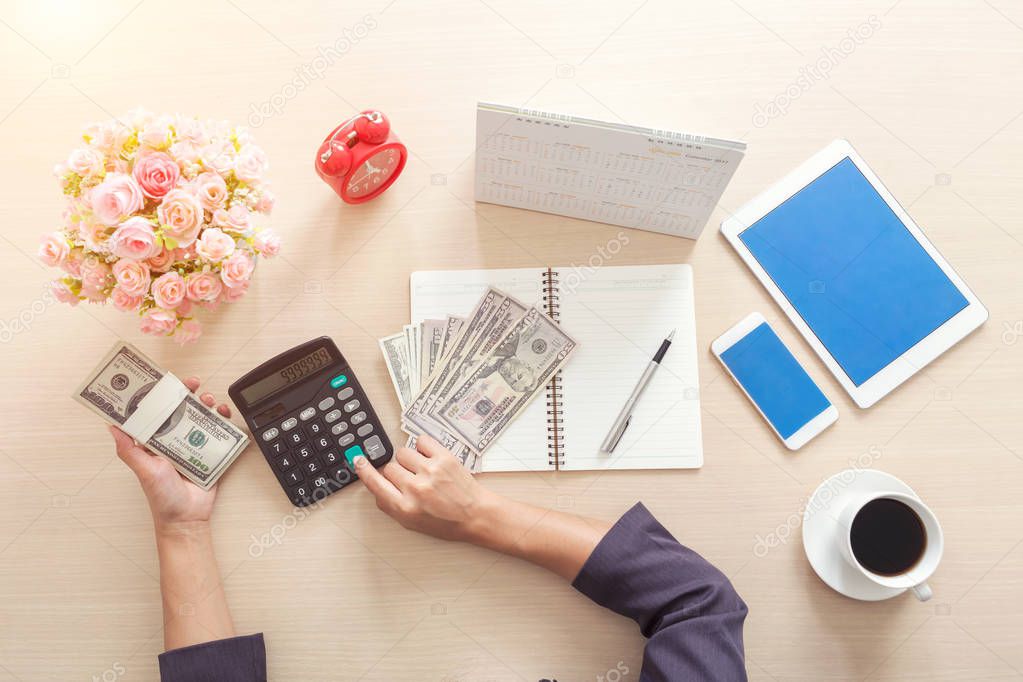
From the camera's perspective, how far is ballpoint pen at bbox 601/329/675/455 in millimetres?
979

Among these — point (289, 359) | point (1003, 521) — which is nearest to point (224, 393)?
point (289, 359)

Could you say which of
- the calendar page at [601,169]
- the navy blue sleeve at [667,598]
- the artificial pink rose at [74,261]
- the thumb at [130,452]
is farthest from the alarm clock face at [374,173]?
the navy blue sleeve at [667,598]

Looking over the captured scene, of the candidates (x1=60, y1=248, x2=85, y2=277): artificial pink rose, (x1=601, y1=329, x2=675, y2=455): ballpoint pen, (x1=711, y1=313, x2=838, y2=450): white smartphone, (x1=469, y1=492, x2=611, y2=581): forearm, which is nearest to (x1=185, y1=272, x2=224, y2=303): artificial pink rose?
(x1=60, y1=248, x2=85, y2=277): artificial pink rose

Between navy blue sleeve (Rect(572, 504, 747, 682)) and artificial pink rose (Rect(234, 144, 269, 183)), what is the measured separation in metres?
0.64

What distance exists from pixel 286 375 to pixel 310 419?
0.23 feet

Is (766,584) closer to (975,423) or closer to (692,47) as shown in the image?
(975,423)

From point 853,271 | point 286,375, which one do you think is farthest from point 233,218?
point 853,271

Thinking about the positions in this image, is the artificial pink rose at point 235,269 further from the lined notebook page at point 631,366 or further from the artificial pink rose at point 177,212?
the lined notebook page at point 631,366

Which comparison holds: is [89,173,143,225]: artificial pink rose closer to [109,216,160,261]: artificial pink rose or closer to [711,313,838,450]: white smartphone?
[109,216,160,261]: artificial pink rose

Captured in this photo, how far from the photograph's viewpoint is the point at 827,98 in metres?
1.04

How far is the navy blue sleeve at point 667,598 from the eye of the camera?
0.86m

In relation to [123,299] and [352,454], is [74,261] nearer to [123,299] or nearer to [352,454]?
[123,299]

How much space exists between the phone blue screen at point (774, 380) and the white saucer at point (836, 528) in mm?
97

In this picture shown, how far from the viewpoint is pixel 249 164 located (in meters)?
0.81
